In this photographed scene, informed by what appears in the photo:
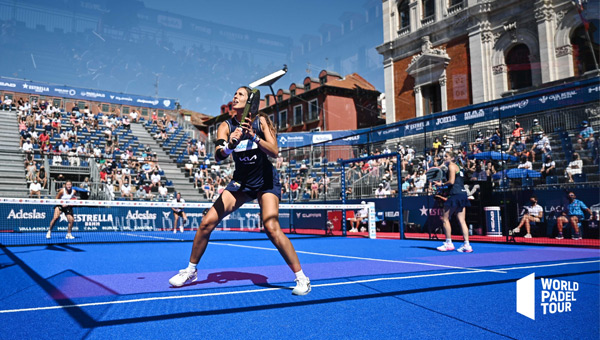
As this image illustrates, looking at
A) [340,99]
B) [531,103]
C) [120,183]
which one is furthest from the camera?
[340,99]

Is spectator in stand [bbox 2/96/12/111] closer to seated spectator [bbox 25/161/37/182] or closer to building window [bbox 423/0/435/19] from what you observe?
seated spectator [bbox 25/161/37/182]

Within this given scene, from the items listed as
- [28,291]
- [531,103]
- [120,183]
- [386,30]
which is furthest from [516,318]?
[386,30]

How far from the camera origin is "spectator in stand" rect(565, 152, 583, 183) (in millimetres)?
12000

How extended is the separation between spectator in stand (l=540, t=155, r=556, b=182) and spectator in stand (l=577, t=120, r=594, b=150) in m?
0.83

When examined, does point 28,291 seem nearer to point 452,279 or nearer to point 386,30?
point 452,279

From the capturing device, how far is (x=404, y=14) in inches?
1169

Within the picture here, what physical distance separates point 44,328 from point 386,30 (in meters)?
31.1

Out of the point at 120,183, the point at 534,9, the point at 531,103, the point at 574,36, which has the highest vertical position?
the point at 534,9

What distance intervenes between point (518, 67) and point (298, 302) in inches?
949

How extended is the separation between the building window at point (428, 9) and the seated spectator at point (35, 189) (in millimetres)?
24140

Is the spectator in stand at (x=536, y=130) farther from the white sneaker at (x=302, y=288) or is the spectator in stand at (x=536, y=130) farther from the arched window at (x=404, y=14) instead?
the arched window at (x=404, y=14)

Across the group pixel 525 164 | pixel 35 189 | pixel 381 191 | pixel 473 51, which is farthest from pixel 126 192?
pixel 473 51

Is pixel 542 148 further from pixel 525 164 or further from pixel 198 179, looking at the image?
pixel 198 179

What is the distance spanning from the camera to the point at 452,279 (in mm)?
5098
